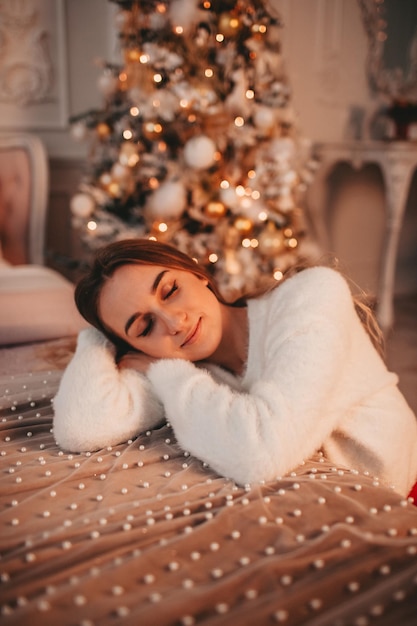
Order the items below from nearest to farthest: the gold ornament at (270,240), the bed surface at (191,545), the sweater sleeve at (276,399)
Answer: the bed surface at (191,545) → the sweater sleeve at (276,399) → the gold ornament at (270,240)

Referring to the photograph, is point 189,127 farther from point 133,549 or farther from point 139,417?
point 133,549

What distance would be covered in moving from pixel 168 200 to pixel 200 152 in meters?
0.29

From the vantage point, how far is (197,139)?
8.91 feet

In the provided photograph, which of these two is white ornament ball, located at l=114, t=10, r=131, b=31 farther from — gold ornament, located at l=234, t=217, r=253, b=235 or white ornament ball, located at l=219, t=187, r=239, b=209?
gold ornament, located at l=234, t=217, r=253, b=235

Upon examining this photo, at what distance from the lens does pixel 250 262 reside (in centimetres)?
306

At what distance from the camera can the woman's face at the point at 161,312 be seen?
4.11ft

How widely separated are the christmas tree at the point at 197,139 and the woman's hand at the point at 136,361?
152 centimetres

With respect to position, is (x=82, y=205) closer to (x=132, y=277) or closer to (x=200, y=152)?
(x=200, y=152)

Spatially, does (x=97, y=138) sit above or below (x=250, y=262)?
above

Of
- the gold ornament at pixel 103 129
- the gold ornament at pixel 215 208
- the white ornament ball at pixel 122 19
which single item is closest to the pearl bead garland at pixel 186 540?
the gold ornament at pixel 215 208

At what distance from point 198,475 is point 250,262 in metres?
2.11

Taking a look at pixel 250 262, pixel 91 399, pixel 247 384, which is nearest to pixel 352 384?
pixel 247 384

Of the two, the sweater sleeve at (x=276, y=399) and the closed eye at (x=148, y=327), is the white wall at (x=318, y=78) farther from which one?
the sweater sleeve at (x=276, y=399)

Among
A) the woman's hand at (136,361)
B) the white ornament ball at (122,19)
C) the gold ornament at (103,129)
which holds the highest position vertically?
the white ornament ball at (122,19)
